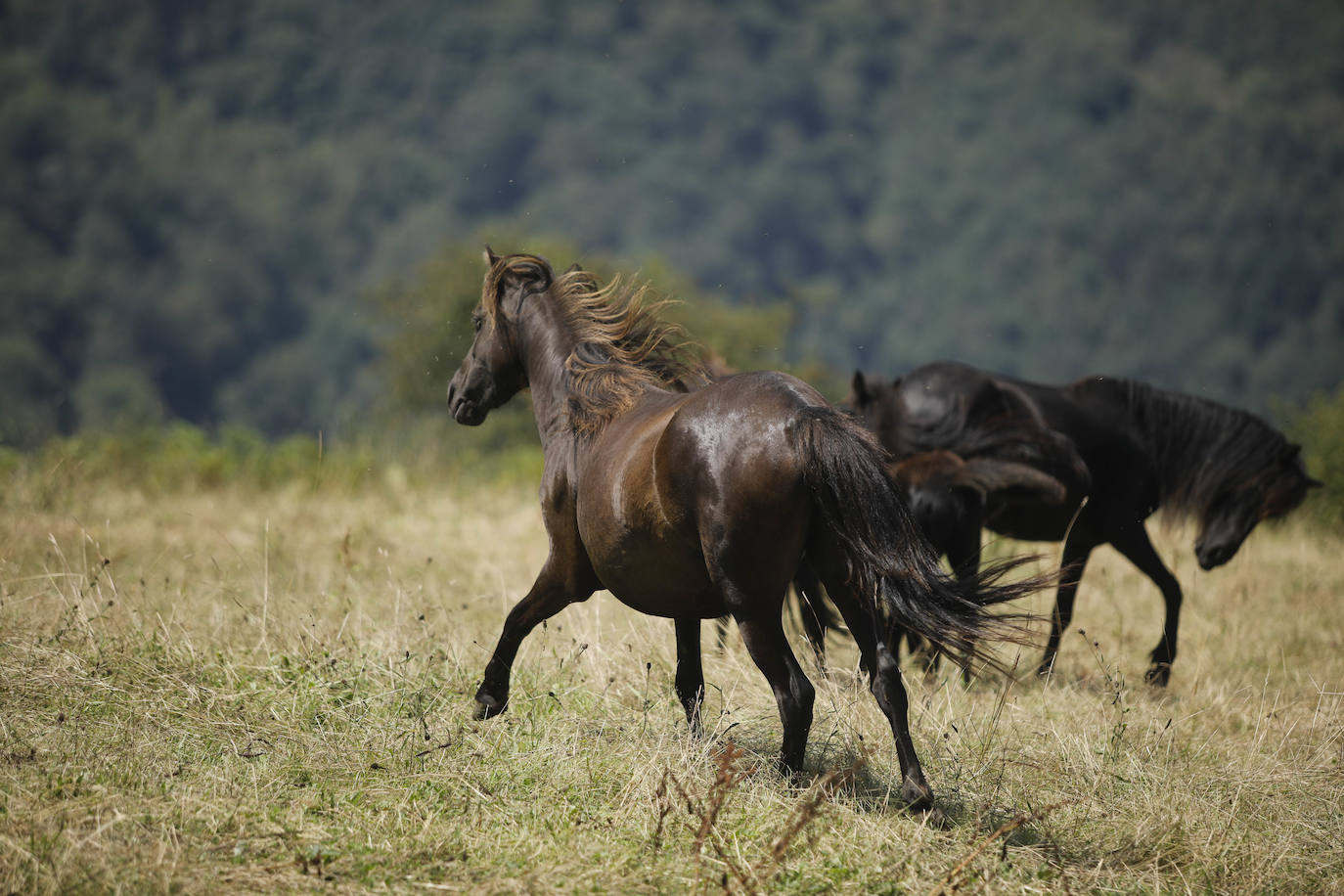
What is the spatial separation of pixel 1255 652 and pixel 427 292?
25354mm

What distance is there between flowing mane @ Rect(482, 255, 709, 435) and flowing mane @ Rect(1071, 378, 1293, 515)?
3944mm

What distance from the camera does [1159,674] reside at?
661 cm

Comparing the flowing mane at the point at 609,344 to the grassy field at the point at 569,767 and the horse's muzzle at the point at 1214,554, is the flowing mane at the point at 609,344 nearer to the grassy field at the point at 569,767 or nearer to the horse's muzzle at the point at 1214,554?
the grassy field at the point at 569,767

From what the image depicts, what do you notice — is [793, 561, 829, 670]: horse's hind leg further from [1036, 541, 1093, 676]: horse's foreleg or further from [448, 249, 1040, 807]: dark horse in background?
[1036, 541, 1093, 676]: horse's foreleg

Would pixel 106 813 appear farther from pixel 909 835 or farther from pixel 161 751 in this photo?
pixel 909 835

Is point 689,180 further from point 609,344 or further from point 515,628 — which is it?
point 515,628

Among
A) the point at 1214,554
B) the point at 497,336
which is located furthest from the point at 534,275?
the point at 1214,554

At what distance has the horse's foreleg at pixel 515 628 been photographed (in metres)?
4.71

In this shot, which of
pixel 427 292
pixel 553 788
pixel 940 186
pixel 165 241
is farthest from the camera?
pixel 940 186

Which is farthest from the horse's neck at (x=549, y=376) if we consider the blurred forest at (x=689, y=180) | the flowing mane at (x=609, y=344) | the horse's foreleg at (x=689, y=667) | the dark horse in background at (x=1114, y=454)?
the blurred forest at (x=689, y=180)

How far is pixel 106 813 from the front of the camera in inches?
139

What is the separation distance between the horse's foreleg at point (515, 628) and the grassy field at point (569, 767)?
13cm

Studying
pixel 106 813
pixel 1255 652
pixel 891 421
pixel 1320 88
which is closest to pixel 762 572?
pixel 106 813

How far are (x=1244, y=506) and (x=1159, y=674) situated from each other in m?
1.94
